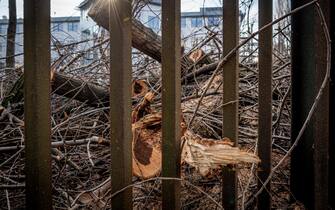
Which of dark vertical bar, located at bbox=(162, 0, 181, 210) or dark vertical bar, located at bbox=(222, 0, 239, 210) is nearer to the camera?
dark vertical bar, located at bbox=(162, 0, 181, 210)

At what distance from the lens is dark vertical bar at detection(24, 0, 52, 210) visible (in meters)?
0.95

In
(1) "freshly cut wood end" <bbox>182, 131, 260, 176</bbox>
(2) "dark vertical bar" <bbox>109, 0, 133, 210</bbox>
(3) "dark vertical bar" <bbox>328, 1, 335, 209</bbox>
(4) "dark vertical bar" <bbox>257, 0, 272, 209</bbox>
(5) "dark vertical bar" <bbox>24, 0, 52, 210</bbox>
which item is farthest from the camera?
(4) "dark vertical bar" <bbox>257, 0, 272, 209</bbox>

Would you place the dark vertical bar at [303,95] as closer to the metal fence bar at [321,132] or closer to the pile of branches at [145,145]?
the metal fence bar at [321,132]

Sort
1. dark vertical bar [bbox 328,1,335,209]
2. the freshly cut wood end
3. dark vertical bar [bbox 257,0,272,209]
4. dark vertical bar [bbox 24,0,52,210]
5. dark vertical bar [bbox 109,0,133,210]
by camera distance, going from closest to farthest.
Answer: dark vertical bar [bbox 24,0,52,210] < dark vertical bar [bbox 109,0,133,210] < the freshly cut wood end < dark vertical bar [bbox 328,1,335,209] < dark vertical bar [bbox 257,0,272,209]

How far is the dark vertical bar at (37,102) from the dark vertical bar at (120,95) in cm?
21

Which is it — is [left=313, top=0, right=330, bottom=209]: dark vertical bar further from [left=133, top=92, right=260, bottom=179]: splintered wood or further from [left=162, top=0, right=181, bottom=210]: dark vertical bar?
[left=162, top=0, right=181, bottom=210]: dark vertical bar

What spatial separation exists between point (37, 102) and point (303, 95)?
1.18 meters

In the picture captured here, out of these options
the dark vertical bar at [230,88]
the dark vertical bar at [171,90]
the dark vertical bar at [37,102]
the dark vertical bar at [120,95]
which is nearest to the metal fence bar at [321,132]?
the dark vertical bar at [230,88]

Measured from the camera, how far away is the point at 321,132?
1.32m

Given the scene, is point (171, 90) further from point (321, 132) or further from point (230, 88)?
point (321, 132)

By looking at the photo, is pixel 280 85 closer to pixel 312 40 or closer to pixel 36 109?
pixel 312 40

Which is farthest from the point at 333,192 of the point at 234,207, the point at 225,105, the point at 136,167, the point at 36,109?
the point at 36,109

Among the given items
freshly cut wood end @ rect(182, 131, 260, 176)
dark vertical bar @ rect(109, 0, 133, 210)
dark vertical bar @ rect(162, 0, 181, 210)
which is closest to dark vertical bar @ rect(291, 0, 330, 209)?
freshly cut wood end @ rect(182, 131, 260, 176)

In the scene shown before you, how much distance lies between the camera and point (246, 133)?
7.98 feet
